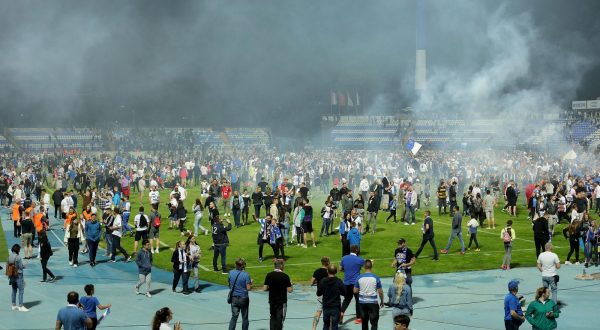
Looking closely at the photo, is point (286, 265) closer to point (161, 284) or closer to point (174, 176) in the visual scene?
point (161, 284)

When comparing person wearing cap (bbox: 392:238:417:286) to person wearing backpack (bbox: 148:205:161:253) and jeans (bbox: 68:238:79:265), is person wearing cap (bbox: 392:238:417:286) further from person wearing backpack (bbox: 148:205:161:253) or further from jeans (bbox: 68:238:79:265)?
jeans (bbox: 68:238:79:265)

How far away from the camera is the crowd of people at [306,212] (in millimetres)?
12703

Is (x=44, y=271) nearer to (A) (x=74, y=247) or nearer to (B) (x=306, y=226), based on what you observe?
(A) (x=74, y=247)

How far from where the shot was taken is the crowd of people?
12.7 m

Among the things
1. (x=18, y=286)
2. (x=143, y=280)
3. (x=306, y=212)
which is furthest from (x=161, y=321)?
(x=306, y=212)

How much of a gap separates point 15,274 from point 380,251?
10.2 m

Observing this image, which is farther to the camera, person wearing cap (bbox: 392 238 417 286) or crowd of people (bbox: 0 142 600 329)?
person wearing cap (bbox: 392 238 417 286)

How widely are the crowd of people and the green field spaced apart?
41 cm

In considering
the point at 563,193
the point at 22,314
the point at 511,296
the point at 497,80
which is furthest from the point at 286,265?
the point at 497,80

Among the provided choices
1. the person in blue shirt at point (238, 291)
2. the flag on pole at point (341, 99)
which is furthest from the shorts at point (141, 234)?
the flag on pole at point (341, 99)

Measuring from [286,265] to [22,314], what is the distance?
682 cm

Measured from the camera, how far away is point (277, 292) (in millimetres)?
Result: 12180

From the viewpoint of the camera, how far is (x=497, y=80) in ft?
194

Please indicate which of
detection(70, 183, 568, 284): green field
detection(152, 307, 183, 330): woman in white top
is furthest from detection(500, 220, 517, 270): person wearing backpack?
detection(152, 307, 183, 330): woman in white top
